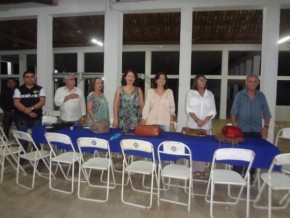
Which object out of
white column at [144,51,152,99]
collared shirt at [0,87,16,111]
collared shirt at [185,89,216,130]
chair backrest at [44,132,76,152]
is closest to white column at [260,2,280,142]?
collared shirt at [185,89,216,130]

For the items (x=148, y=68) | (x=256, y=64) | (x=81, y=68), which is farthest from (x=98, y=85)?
(x=256, y=64)

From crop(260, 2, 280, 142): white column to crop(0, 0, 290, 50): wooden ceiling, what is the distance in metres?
1.44

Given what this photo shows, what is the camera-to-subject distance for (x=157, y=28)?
7.76 meters

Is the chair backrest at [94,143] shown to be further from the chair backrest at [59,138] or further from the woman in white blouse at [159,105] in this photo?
the woman in white blouse at [159,105]

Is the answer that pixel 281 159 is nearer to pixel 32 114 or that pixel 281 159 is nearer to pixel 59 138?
pixel 59 138

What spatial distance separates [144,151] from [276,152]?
4.58ft

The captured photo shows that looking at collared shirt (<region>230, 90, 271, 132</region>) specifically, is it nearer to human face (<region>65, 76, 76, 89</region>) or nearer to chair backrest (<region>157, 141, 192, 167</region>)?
chair backrest (<region>157, 141, 192, 167</region>)

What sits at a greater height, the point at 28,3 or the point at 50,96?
the point at 28,3

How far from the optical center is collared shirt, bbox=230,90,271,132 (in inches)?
131

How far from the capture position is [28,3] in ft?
18.3

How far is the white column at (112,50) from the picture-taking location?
520 centimetres

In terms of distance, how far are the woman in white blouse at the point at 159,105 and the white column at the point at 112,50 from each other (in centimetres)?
203

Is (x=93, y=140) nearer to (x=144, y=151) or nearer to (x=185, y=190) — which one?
(x=144, y=151)

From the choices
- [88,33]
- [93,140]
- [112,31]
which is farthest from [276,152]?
[88,33]
